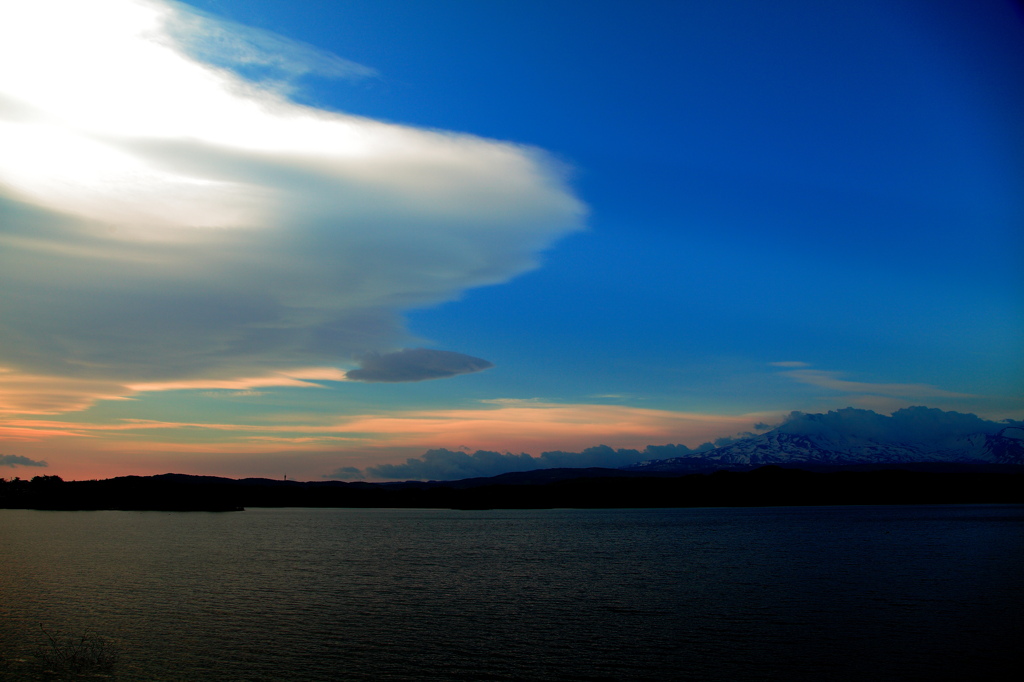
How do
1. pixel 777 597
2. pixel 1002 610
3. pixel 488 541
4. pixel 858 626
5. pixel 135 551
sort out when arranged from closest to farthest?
pixel 858 626
pixel 1002 610
pixel 777 597
pixel 135 551
pixel 488 541

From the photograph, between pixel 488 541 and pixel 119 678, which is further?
pixel 488 541

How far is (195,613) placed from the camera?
50812 mm

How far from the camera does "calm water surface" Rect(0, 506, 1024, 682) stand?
3544 centimetres

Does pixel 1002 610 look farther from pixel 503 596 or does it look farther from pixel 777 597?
pixel 503 596

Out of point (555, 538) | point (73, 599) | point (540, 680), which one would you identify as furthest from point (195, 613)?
point (555, 538)

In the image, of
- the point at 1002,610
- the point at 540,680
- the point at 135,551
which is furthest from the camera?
the point at 135,551

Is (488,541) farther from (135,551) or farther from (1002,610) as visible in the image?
(1002,610)

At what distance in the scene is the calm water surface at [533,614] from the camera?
35.4 meters

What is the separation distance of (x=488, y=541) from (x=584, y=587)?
66723mm

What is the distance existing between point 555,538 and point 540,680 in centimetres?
10481

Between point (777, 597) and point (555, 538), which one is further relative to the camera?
point (555, 538)

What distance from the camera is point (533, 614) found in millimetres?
49500

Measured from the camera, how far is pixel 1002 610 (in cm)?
4881

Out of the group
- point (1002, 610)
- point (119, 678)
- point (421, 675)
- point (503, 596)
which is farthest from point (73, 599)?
point (1002, 610)
